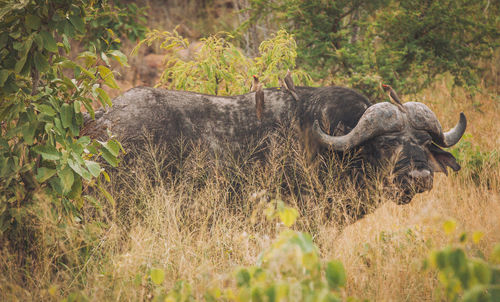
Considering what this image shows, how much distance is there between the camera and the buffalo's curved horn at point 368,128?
12.5 ft

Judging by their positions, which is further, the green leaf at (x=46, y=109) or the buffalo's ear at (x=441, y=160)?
the buffalo's ear at (x=441, y=160)

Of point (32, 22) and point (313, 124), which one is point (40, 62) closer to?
point (32, 22)

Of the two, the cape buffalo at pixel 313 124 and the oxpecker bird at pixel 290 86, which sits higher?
the oxpecker bird at pixel 290 86

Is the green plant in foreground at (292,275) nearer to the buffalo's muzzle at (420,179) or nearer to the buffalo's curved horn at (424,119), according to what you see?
the buffalo's muzzle at (420,179)

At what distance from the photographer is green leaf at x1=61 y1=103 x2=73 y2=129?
2.61 metres

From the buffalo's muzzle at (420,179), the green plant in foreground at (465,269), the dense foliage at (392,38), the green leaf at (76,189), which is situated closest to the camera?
the green plant in foreground at (465,269)

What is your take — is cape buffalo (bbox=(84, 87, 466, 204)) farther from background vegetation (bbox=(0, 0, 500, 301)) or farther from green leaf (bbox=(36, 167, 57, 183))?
green leaf (bbox=(36, 167, 57, 183))

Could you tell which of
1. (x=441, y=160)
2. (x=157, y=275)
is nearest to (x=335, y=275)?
A: (x=157, y=275)

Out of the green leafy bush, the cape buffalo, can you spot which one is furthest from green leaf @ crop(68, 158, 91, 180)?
the cape buffalo

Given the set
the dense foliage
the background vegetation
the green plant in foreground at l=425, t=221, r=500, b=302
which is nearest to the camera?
the green plant in foreground at l=425, t=221, r=500, b=302

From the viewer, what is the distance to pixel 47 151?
253cm

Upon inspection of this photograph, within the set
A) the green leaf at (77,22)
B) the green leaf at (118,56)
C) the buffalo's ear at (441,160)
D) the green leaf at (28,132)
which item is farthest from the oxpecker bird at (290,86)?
the green leaf at (28,132)

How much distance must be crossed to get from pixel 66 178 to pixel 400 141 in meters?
2.83

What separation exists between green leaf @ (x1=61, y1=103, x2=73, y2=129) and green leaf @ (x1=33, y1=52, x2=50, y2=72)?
25 centimetres
